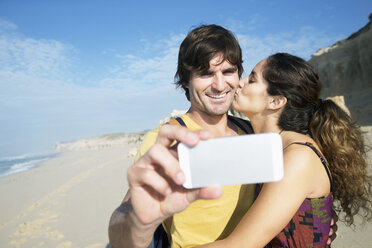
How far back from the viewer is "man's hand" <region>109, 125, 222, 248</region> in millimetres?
900

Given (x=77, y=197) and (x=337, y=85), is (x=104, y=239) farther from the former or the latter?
(x=337, y=85)

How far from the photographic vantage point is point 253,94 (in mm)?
2299

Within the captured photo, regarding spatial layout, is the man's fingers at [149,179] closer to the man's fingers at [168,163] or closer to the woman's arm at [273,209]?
the man's fingers at [168,163]

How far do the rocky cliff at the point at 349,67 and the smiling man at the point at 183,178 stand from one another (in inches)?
711

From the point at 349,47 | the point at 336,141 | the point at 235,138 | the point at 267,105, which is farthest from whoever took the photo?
the point at 349,47

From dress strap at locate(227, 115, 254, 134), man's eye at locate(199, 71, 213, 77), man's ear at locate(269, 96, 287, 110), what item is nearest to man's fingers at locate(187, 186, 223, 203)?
man's ear at locate(269, 96, 287, 110)

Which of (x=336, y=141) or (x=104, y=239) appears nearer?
(x=336, y=141)

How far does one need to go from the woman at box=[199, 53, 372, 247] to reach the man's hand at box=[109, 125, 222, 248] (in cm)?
72

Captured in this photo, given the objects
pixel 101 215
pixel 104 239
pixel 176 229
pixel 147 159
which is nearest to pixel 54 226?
pixel 101 215

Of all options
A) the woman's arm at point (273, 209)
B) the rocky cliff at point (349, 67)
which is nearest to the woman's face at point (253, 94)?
the woman's arm at point (273, 209)

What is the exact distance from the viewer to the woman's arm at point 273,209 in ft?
4.78

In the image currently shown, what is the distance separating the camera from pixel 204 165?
915 millimetres

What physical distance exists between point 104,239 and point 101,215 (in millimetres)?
1438

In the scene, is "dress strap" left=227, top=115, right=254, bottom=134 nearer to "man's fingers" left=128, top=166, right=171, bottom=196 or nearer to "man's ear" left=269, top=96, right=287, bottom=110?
"man's ear" left=269, top=96, right=287, bottom=110
